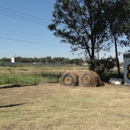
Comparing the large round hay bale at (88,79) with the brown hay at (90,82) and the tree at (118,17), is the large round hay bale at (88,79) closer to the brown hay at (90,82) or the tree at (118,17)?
the brown hay at (90,82)

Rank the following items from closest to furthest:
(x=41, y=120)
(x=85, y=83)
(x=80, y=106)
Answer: (x=41, y=120) → (x=80, y=106) → (x=85, y=83)

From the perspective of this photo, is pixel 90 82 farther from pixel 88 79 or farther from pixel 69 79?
Result: pixel 69 79

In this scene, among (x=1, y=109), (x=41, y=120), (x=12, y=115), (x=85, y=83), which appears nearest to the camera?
(x=41, y=120)

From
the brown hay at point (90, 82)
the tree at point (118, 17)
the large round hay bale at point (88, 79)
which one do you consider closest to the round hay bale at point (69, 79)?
the brown hay at point (90, 82)

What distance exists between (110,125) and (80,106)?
2476mm

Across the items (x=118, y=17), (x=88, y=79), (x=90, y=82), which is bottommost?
(x=90, y=82)

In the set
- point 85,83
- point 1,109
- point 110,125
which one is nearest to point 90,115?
point 110,125

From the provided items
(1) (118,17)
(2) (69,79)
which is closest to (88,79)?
(2) (69,79)

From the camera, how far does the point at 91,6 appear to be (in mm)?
18297

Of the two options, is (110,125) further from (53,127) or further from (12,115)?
(12,115)

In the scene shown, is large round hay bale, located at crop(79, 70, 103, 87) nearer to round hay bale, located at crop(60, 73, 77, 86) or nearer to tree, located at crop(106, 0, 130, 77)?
round hay bale, located at crop(60, 73, 77, 86)

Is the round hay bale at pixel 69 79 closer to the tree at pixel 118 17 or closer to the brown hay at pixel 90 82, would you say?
the brown hay at pixel 90 82

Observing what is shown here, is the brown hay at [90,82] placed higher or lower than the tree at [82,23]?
lower

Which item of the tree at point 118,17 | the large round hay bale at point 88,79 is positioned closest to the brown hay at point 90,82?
the large round hay bale at point 88,79
